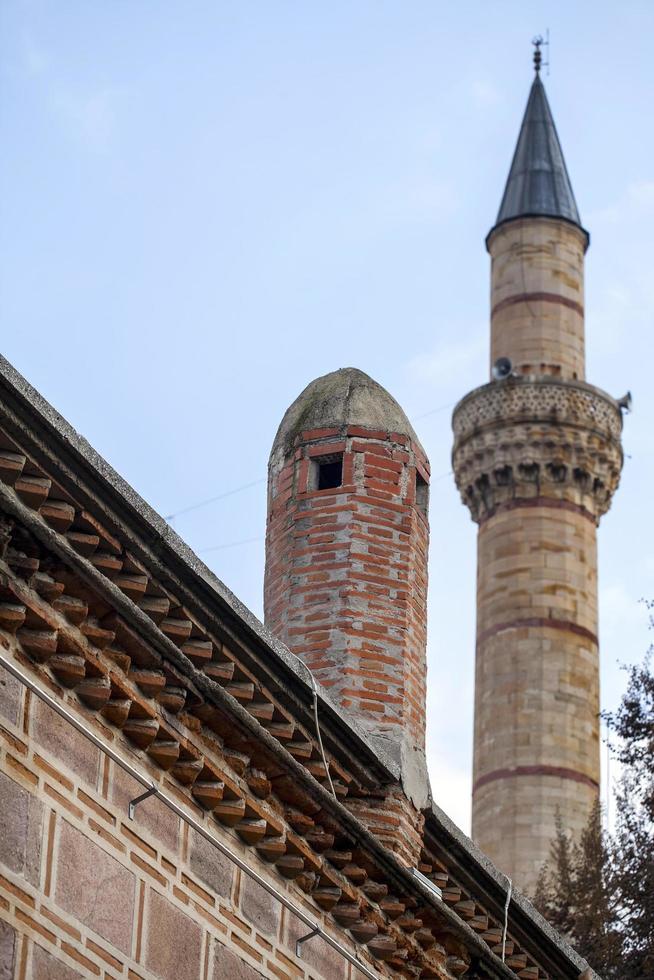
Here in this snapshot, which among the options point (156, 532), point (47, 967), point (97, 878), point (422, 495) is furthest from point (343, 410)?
point (47, 967)

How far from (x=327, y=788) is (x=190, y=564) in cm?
164

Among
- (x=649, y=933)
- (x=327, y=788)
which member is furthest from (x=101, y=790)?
(x=649, y=933)

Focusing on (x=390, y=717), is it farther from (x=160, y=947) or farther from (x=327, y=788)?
(x=160, y=947)

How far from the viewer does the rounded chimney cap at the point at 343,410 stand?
37.2 ft

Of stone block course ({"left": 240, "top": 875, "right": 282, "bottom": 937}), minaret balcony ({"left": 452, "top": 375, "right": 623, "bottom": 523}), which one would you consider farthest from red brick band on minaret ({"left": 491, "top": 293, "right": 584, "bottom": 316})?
stone block course ({"left": 240, "top": 875, "right": 282, "bottom": 937})

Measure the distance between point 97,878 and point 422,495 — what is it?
4294 mm

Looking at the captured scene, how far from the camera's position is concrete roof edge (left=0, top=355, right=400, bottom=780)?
7570 mm

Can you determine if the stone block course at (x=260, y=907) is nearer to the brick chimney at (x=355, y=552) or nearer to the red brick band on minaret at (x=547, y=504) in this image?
the brick chimney at (x=355, y=552)

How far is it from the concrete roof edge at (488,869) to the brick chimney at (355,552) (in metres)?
0.21

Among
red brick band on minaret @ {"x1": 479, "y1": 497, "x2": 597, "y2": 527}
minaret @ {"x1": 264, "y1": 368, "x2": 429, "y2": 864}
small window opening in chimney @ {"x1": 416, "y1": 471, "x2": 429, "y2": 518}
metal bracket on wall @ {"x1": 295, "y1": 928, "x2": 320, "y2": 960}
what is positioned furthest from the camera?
red brick band on minaret @ {"x1": 479, "y1": 497, "x2": 597, "y2": 527}

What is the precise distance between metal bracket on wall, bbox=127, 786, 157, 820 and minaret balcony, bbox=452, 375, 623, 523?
22.6m

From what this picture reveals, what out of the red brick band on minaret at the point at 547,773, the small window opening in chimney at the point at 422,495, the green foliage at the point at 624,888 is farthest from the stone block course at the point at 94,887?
the red brick band on minaret at the point at 547,773

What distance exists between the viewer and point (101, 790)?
7719mm

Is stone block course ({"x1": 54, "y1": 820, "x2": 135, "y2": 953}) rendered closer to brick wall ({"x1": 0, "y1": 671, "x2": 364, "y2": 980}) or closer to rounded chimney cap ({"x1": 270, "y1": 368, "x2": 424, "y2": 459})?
brick wall ({"x1": 0, "y1": 671, "x2": 364, "y2": 980})
